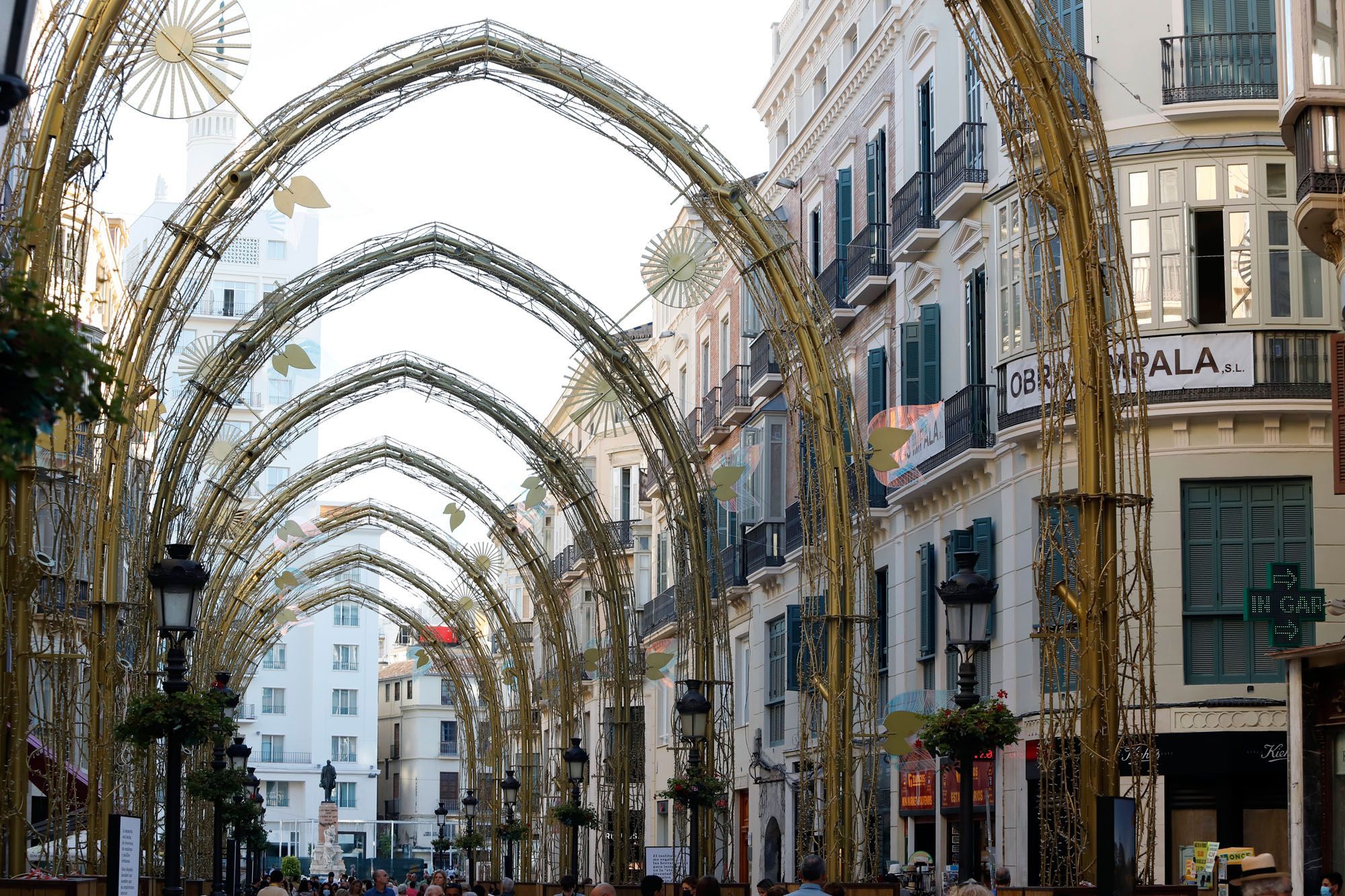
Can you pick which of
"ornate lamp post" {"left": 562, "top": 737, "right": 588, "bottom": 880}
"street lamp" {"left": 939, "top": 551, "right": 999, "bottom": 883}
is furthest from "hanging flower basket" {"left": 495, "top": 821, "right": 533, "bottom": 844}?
"street lamp" {"left": 939, "top": 551, "right": 999, "bottom": 883}

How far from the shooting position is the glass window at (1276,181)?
2441 centimetres

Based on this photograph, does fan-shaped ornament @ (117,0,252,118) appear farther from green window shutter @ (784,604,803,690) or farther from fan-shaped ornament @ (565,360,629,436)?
green window shutter @ (784,604,803,690)

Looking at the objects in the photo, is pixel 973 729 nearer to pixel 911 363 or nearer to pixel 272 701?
pixel 911 363

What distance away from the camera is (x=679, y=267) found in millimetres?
28500

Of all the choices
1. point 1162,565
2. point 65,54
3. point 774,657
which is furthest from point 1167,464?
point 774,657

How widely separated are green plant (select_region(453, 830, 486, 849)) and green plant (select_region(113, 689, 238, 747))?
42624 millimetres

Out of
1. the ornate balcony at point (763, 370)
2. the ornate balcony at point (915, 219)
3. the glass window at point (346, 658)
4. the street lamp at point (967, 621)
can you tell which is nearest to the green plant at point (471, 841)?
the ornate balcony at point (763, 370)

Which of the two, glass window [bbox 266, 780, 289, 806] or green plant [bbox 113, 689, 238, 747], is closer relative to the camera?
green plant [bbox 113, 689, 238, 747]

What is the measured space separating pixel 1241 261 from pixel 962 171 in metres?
5.56

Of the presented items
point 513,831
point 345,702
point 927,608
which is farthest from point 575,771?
point 345,702

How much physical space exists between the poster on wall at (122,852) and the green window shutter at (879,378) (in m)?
19.7

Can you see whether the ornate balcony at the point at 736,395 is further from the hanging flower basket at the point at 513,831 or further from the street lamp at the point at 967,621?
the street lamp at the point at 967,621

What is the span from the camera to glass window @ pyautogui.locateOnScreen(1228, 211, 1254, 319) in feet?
79.4

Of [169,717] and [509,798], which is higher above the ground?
[169,717]
